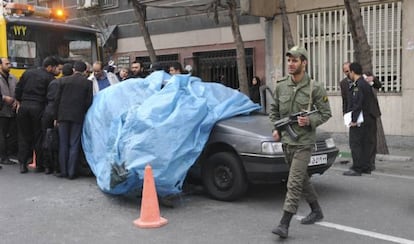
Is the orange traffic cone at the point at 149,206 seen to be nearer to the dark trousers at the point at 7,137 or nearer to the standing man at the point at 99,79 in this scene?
the standing man at the point at 99,79

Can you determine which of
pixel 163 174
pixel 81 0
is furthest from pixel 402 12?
pixel 81 0

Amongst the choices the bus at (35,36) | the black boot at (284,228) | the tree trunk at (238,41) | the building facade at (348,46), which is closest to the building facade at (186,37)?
the building facade at (348,46)

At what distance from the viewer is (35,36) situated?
9.34 meters

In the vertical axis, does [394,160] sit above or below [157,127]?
below

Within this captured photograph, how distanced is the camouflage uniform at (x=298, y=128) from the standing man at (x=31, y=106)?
4.54m

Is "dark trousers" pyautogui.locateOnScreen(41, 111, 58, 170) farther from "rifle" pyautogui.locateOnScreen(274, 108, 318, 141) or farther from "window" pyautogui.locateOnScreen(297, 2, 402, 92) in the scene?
"window" pyautogui.locateOnScreen(297, 2, 402, 92)

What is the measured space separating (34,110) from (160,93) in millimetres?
2754

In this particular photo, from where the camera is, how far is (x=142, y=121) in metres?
5.82

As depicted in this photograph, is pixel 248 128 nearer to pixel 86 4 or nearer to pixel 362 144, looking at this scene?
A: pixel 362 144

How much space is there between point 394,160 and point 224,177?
4.24 meters

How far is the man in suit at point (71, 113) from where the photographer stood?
24.0 ft

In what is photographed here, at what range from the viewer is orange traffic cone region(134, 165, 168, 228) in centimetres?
515

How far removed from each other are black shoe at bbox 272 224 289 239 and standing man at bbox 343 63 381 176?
334cm

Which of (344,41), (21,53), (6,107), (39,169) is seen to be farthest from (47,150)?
(344,41)
